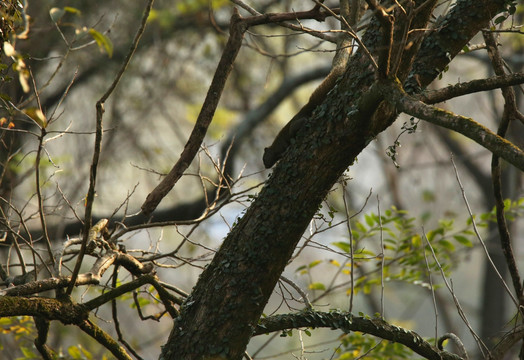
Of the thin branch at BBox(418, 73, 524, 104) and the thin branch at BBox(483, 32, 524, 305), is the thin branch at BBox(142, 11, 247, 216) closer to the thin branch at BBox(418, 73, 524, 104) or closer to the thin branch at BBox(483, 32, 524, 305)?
the thin branch at BBox(418, 73, 524, 104)

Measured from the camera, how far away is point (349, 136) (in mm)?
1960

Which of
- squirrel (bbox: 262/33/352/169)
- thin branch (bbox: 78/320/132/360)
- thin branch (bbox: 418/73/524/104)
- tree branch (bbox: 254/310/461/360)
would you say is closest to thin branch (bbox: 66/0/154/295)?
thin branch (bbox: 78/320/132/360)

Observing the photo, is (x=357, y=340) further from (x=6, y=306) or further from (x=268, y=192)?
(x=6, y=306)

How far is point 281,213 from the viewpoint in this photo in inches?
79.2

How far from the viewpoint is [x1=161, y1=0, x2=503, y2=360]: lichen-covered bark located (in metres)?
1.99

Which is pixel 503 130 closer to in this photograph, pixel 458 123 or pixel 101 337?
pixel 458 123

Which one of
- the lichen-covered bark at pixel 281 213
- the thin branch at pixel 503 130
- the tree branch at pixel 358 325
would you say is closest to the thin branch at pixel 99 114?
the lichen-covered bark at pixel 281 213

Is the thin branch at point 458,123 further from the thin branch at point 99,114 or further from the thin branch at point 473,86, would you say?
the thin branch at point 99,114

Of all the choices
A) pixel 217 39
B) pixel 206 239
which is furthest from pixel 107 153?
pixel 217 39

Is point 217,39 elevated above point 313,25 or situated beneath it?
elevated above

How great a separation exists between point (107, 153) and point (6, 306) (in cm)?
546

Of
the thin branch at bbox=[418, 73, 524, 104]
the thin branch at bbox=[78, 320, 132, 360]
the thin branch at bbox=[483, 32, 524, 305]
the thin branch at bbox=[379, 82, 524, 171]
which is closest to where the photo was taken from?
the thin branch at bbox=[379, 82, 524, 171]

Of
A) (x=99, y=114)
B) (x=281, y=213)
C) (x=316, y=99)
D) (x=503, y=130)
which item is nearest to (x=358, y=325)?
(x=281, y=213)

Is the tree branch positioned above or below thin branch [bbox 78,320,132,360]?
below
